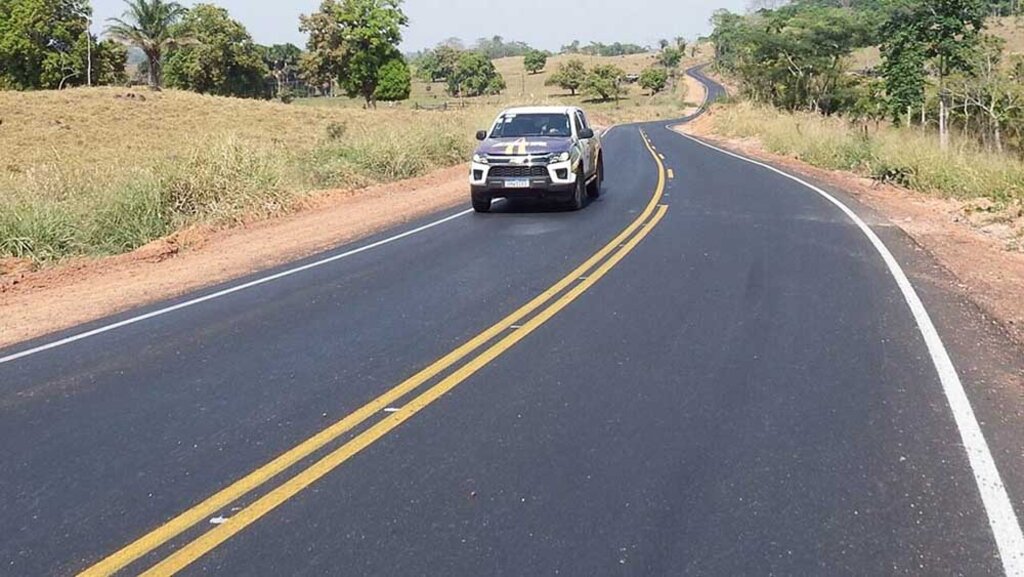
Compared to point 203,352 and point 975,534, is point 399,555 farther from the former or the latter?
point 203,352

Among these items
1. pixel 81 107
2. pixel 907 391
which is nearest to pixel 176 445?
pixel 907 391

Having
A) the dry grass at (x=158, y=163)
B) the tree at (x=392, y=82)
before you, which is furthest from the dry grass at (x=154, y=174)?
the tree at (x=392, y=82)

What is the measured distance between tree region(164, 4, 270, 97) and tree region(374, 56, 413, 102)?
1313 cm

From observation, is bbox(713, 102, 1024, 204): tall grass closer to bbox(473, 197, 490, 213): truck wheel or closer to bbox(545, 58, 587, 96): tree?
bbox(473, 197, 490, 213): truck wheel

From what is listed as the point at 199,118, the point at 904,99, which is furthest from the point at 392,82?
the point at 904,99

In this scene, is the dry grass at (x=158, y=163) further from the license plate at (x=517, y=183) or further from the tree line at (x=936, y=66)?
the tree line at (x=936, y=66)

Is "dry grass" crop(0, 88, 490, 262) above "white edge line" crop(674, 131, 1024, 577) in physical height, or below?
above

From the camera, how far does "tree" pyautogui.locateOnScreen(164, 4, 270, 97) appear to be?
232 feet

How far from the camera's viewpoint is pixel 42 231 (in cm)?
1221

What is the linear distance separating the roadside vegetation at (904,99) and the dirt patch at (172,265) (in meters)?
10.2

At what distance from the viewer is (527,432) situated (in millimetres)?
5047

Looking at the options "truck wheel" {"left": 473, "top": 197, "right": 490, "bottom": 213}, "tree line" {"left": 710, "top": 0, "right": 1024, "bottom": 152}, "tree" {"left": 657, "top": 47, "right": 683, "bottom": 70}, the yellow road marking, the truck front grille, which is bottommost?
the yellow road marking

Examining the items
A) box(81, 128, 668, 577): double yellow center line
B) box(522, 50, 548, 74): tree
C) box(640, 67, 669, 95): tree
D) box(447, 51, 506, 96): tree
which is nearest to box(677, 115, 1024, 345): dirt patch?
box(81, 128, 668, 577): double yellow center line

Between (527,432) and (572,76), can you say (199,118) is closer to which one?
(527,432)
